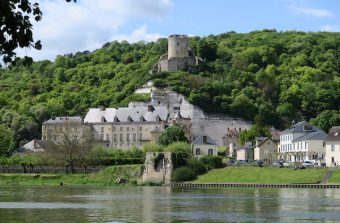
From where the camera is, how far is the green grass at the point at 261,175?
78244 millimetres

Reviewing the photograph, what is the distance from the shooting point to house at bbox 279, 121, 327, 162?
96812mm

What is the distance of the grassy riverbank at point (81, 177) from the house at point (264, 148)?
68.1 feet

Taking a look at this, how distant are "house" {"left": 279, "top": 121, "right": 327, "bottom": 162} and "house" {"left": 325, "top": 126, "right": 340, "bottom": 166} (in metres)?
5.52

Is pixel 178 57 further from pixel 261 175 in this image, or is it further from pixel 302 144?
pixel 261 175

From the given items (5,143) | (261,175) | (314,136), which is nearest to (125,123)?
(5,143)

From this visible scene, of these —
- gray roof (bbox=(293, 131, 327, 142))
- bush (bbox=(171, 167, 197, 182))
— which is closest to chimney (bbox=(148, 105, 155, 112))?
gray roof (bbox=(293, 131, 327, 142))

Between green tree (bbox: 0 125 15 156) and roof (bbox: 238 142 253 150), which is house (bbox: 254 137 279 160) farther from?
green tree (bbox: 0 125 15 156)

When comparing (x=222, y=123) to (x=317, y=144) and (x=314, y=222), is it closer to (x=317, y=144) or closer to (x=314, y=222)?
(x=317, y=144)

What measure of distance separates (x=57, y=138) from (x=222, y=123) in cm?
3194

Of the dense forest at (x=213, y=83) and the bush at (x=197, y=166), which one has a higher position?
the dense forest at (x=213, y=83)

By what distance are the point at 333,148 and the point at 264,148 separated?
1969cm

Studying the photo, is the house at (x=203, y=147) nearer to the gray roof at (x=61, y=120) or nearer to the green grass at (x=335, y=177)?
the gray roof at (x=61, y=120)

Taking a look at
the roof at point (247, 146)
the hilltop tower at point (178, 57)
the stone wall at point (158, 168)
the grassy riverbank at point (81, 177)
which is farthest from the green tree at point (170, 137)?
the hilltop tower at point (178, 57)

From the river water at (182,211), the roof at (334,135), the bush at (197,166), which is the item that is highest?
the roof at (334,135)
